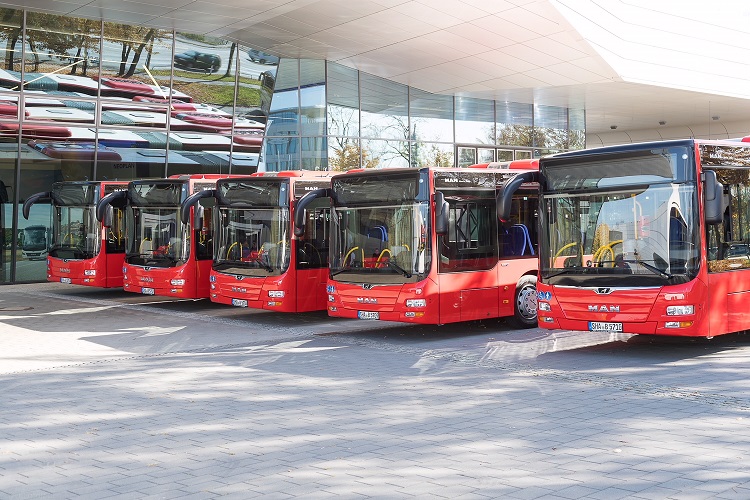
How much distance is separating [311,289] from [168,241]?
4174mm

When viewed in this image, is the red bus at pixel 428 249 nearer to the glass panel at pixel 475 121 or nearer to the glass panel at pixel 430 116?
the glass panel at pixel 430 116

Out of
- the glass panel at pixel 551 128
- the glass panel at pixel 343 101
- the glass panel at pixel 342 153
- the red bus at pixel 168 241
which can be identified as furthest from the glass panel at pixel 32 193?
the glass panel at pixel 551 128

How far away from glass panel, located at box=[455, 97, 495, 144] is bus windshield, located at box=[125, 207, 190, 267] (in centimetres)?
1592

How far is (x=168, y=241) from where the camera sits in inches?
739

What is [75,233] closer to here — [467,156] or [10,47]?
[10,47]

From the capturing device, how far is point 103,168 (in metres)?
26.4

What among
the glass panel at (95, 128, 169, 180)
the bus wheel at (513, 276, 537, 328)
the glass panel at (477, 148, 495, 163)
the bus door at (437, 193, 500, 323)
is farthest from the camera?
the glass panel at (477, 148, 495, 163)

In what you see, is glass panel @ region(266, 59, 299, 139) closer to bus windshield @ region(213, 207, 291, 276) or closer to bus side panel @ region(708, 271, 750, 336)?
bus windshield @ region(213, 207, 291, 276)

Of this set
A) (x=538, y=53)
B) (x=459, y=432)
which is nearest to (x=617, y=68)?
(x=538, y=53)

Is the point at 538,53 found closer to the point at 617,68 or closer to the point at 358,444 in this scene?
the point at 617,68

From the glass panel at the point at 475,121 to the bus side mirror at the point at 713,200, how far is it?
22.0m

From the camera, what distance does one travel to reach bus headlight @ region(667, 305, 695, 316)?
11188 millimetres

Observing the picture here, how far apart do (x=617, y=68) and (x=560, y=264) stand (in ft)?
53.8

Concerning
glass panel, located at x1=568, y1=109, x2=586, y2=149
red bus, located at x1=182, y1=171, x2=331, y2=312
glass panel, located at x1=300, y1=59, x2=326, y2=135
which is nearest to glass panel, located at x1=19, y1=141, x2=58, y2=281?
glass panel, located at x1=300, y1=59, x2=326, y2=135
